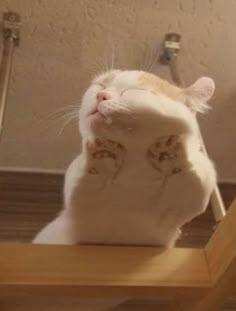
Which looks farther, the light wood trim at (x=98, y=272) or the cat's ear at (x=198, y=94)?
the cat's ear at (x=198, y=94)

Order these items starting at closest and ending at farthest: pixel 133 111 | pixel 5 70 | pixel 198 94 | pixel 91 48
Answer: pixel 133 111
pixel 198 94
pixel 5 70
pixel 91 48

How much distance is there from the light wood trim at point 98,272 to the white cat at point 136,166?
0.13ft

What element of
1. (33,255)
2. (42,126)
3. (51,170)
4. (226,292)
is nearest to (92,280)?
(33,255)

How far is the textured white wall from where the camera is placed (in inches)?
43.5

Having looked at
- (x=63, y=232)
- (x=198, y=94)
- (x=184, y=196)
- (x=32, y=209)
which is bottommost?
(x=32, y=209)

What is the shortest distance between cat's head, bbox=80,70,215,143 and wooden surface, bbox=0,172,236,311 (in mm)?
690

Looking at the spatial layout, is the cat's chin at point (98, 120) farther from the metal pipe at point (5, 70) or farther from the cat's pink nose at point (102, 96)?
the metal pipe at point (5, 70)

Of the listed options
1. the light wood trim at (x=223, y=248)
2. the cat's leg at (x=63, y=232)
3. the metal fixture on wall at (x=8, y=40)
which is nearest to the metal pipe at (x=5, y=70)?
the metal fixture on wall at (x=8, y=40)

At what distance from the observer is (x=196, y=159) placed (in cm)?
66

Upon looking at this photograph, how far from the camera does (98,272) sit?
0.63m

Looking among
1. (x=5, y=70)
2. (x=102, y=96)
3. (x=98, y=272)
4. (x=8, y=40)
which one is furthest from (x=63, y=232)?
(x=8, y=40)

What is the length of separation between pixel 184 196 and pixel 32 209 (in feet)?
2.51

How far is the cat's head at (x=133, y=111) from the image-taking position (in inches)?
23.9

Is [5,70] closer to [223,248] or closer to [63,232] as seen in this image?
[63,232]
